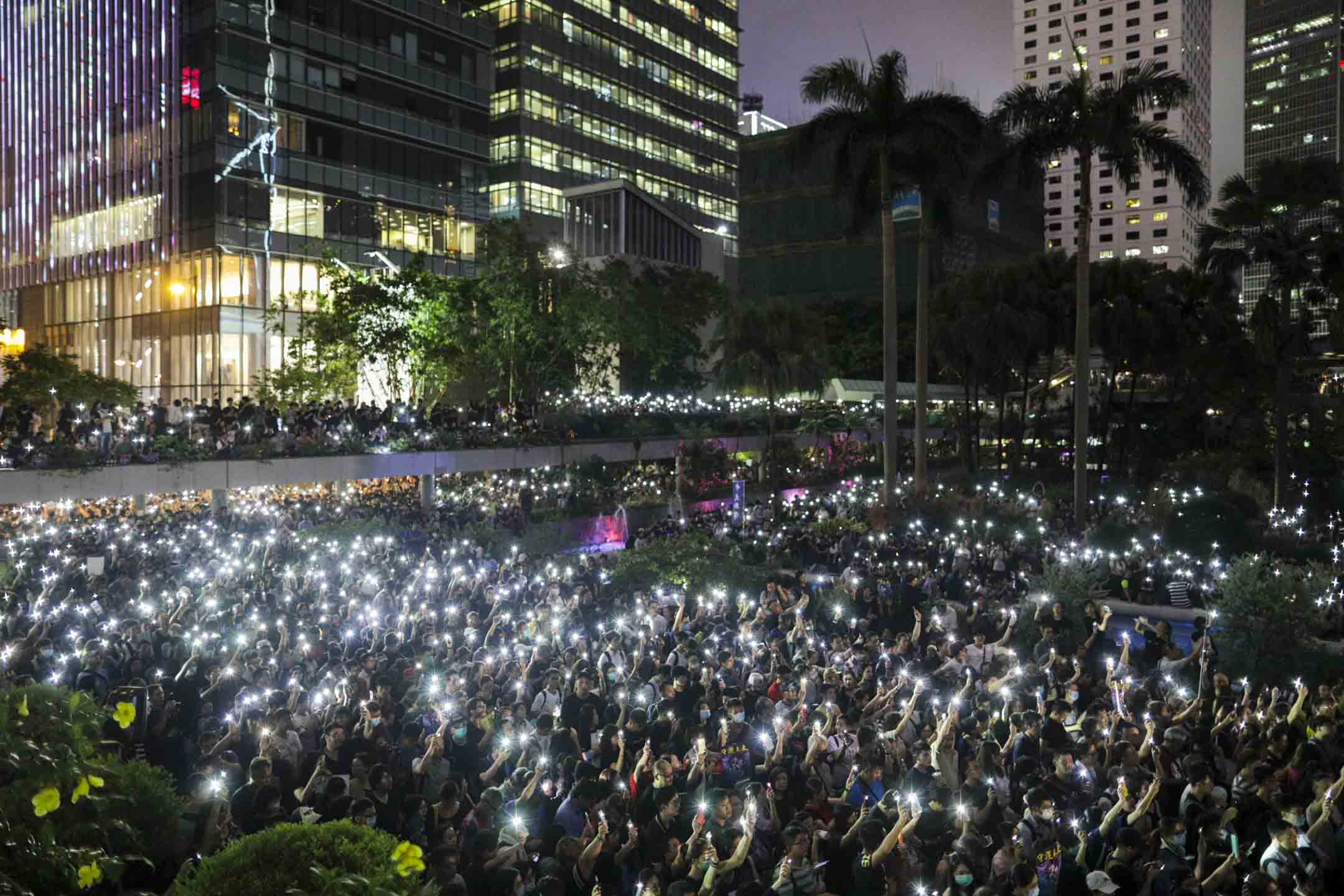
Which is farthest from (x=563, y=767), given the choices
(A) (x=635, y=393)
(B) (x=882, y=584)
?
(A) (x=635, y=393)

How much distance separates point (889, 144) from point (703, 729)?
2294 centimetres

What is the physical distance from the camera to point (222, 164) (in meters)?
41.0

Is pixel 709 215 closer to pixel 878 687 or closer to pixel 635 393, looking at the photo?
pixel 635 393

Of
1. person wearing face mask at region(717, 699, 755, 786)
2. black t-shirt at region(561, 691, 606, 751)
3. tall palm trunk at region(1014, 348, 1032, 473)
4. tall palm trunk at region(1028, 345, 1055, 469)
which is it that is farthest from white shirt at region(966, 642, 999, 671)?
tall palm trunk at region(1028, 345, 1055, 469)

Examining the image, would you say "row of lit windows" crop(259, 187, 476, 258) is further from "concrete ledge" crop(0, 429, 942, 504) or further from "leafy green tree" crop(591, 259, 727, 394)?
"concrete ledge" crop(0, 429, 942, 504)

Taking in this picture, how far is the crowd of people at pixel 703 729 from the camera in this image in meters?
7.14

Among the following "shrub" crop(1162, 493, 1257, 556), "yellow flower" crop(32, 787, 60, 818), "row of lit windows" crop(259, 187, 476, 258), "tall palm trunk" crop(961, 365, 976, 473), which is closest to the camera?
"yellow flower" crop(32, 787, 60, 818)

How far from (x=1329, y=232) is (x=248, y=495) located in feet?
111

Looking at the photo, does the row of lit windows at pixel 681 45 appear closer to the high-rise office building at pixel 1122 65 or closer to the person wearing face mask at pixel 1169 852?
the high-rise office building at pixel 1122 65

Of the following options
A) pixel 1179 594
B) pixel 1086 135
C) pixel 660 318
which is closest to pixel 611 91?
pixel 660 318

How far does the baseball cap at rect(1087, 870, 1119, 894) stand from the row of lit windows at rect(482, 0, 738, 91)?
6985 cm

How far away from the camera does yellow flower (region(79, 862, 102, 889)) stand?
519cm

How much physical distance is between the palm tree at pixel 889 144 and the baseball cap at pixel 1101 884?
70.0 ft

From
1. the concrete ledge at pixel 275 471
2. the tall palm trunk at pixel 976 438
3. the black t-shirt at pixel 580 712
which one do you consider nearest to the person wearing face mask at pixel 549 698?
the black t-shirt at pixel 580 712
